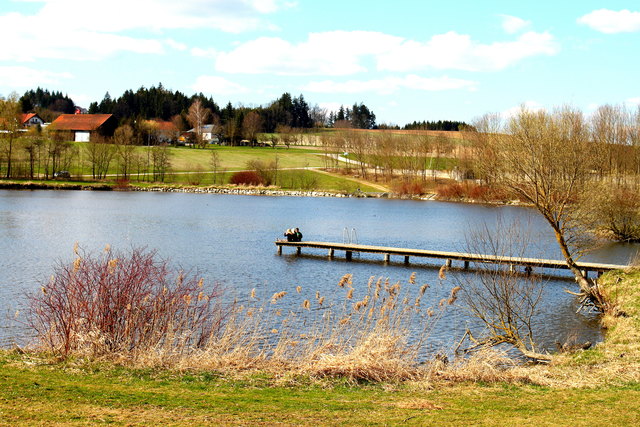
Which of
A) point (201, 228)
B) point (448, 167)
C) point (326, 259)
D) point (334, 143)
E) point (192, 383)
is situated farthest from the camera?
point (334, 143)

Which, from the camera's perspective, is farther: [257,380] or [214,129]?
[214,129]

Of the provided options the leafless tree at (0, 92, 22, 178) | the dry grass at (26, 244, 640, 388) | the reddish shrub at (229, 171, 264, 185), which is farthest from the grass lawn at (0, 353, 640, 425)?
the leafless tree at (0, 92, 22, 178)

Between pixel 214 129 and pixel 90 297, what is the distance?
148m

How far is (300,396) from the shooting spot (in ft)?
36.1

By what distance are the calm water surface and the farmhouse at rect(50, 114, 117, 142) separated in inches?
1994

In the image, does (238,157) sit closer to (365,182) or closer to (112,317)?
(365,182)

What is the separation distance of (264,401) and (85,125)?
→ 134 m

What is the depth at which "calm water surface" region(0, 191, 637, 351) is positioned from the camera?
25.6 meters

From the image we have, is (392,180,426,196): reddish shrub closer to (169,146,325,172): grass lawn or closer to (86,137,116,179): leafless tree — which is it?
(169,146,325,172): grass lawn

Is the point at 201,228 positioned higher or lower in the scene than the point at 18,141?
lower

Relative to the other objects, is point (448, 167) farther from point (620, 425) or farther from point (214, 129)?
point (620, 425)

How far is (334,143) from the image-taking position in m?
127

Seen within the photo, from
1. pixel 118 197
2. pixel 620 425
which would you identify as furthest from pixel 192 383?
pixel 118 197

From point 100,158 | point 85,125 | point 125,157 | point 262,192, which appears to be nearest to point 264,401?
point 262,192
